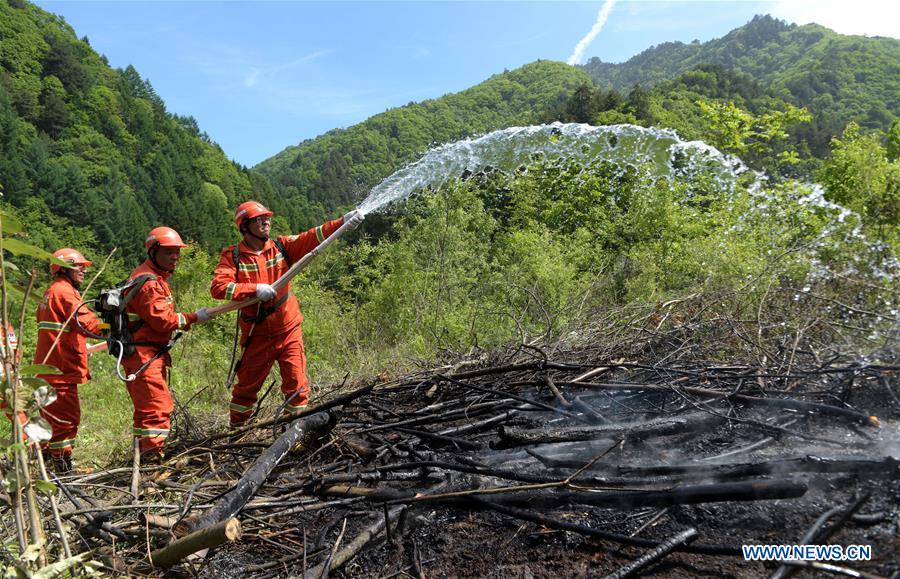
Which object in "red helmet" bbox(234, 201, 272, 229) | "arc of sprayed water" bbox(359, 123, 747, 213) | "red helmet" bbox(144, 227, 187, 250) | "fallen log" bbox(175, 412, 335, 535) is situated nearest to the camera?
"fallen log" bbox(175, 412, 335, 535)

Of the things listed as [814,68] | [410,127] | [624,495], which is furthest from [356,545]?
[814,68]

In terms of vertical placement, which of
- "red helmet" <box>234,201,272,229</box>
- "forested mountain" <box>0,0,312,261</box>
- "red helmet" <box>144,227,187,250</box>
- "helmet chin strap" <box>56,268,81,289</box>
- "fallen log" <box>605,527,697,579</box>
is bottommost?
"fallen log" <box>605,527,697,579</box>

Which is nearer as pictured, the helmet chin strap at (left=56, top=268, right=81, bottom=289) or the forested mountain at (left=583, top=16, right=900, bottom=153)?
the helmet chin strap at (left=56, top=268, right=81, bottom=289)

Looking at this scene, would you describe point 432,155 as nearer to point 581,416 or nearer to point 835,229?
point 581,416

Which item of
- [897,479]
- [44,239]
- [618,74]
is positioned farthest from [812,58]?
[897,479]

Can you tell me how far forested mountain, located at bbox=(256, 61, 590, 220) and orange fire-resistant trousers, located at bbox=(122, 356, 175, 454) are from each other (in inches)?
2295

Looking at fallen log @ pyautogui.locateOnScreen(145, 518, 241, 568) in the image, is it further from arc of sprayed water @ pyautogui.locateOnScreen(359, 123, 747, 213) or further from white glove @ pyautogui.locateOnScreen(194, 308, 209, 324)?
arc of sprayed water @ pyautogui.locateOnScreen(359, 123, 747, 213)

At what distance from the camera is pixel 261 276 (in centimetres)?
461

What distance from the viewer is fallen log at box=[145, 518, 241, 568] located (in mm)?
1958

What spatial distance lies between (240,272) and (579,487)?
3307mm

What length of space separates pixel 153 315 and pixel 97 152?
67420mm

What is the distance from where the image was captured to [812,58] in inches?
3907

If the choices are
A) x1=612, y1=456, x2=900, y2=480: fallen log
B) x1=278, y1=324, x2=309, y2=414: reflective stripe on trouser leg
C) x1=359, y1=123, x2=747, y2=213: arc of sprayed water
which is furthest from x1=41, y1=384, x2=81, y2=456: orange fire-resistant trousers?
x1=612, y1=456, x2=900, y2=480: fallen log

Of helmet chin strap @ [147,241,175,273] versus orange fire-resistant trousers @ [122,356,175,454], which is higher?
helmet chin strap @ [147,241,175,273]
